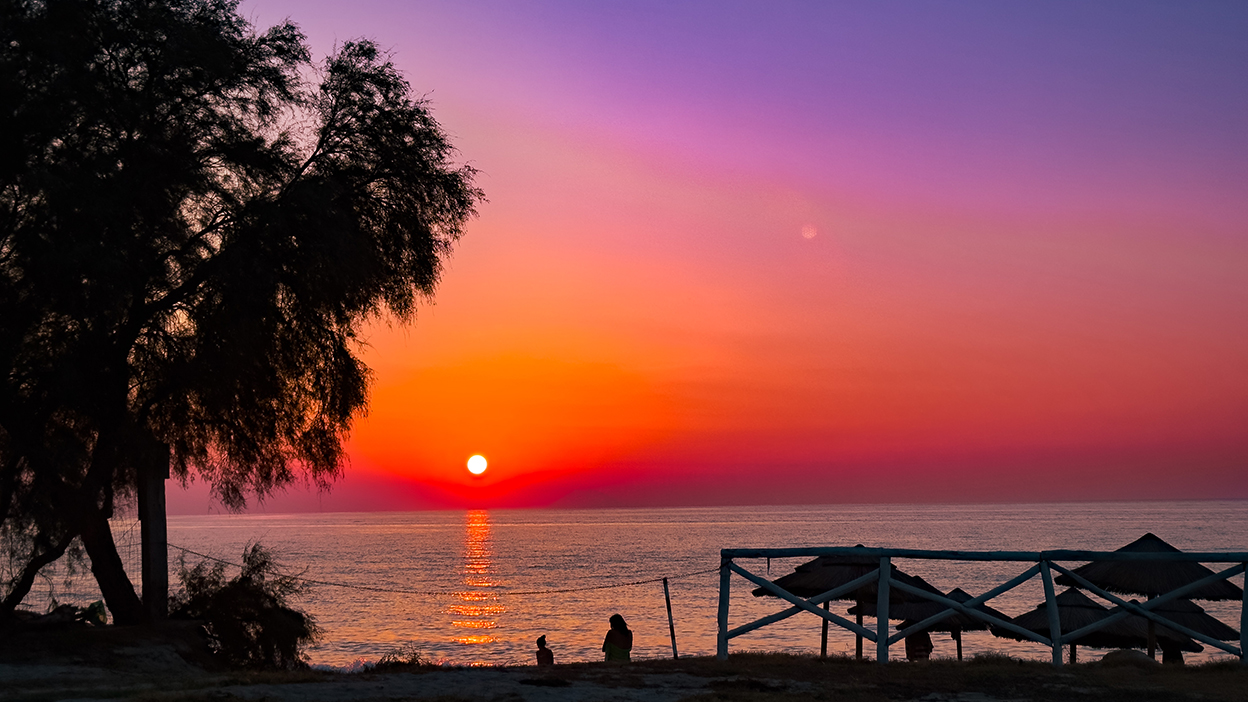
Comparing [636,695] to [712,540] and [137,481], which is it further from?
[712,540]

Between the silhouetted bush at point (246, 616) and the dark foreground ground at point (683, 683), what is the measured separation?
387 cm

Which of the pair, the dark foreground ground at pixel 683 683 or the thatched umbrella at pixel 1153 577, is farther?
the thatched umbrella at pixel 1153 577

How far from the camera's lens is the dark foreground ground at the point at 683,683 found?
11.1 m

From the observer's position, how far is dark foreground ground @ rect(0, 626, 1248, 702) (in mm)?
11141

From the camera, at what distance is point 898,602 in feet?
79.7

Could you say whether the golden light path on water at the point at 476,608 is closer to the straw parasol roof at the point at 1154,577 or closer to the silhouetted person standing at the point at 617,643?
the silhouetted person standing at the point at 617,643

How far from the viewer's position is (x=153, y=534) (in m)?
18.4

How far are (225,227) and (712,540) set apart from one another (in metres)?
162

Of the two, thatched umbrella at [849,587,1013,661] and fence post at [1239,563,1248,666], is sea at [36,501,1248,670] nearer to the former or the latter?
thatched umbrella at [849,587,1013,661]

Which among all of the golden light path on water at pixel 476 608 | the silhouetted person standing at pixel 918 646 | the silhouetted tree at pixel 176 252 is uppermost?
the silhouetted tree at pixel 176 252

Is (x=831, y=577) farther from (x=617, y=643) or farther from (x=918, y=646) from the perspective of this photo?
(x=617, y=643)

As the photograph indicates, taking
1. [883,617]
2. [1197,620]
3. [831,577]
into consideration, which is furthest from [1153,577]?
[883,617]

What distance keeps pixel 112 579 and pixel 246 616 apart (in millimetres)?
2435

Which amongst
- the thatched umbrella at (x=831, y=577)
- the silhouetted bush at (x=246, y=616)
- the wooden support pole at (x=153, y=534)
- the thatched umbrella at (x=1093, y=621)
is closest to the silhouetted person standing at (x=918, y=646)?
the thatched umbrella at (x=1093, y=621)
